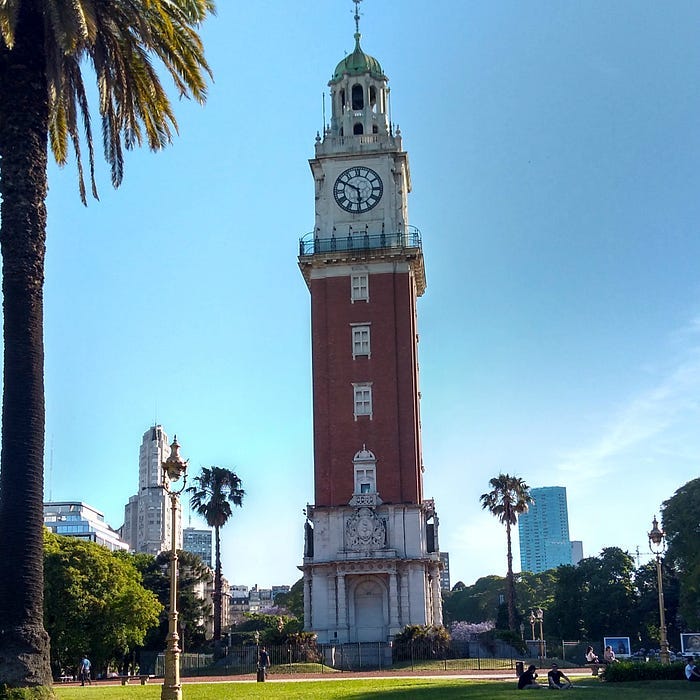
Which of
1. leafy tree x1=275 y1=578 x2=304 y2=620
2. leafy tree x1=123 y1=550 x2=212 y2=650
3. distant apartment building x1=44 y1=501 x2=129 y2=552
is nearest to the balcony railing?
leafy tree x1=123 y1=550 x2=212 y2=650

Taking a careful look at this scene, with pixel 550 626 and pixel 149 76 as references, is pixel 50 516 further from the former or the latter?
pixel 149 76

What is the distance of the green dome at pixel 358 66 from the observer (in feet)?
230

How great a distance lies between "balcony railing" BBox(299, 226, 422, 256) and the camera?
6444 centimetres

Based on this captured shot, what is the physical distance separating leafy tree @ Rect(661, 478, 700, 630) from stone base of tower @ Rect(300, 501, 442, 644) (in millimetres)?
15707

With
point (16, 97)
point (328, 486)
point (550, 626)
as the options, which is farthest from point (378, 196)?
point (16, 97)

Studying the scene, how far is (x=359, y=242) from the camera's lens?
213ft

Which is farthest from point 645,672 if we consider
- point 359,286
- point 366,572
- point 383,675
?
point 359,286

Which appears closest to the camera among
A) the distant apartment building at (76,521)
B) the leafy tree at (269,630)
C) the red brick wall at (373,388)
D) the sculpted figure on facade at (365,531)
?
the leafy tree at (269,630)

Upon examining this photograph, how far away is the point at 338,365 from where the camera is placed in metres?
63.2

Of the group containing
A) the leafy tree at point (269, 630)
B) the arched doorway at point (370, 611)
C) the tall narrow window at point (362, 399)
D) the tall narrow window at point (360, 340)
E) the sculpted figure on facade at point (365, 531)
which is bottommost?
the leafy tree at point (269, 630)

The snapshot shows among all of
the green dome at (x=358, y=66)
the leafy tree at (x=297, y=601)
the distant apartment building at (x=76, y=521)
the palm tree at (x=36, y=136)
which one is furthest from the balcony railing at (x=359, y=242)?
the distant apartment building at (x=76, y=521)

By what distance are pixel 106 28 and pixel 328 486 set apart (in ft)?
138

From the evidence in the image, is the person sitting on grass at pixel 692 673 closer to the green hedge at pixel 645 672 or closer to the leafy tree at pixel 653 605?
the green hedge at pixel 645 672

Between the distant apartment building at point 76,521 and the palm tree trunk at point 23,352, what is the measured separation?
455 ft
